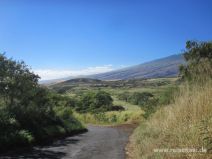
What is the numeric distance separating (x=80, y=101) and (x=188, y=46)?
1678 inches

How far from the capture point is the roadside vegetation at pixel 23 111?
16.9 meters

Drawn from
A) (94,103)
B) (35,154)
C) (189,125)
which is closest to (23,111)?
(35,154)

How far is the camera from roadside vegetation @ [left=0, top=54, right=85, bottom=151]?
16.9 meters

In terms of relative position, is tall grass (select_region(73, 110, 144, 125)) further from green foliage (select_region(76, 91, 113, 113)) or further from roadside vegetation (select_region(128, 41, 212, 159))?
roadside vegetation (select_region(128, 41, 212, 159))

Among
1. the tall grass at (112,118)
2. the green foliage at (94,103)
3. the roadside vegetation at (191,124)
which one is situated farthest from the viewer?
the green foliage at (94,103)

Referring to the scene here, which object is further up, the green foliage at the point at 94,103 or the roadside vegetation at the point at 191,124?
the roadside vegetation at the point at 191,124

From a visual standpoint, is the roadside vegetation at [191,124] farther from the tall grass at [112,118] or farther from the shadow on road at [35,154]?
the tall grass at [112,118]

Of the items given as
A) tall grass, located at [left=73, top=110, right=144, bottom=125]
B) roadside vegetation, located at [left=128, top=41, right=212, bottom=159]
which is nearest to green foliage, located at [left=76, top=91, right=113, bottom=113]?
tall grass, located at [left=73, top=110, right=144, bottom=125]

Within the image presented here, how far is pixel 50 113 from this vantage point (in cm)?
2522

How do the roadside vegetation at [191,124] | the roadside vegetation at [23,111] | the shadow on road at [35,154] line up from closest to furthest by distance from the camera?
1. the roadside vegetation at [191,124]
2. the shadow on road at [35,154]
3. the roadside vegetation at [23,111]

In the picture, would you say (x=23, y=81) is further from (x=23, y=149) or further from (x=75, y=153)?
(x=75, y=153)

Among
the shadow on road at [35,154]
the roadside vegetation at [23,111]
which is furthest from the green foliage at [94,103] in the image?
the shadow on road at [35,154]

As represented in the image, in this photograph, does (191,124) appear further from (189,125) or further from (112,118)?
(112,118)

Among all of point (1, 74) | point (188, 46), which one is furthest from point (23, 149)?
point (188, 46)
